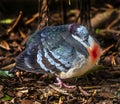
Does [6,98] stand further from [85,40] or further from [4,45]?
[4,45]

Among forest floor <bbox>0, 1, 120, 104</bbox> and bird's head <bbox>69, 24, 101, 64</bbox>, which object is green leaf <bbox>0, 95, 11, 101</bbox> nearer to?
forest floor <bbox>0, 1, 120, 104</bbox>

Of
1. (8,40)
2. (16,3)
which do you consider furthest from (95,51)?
(16,3)

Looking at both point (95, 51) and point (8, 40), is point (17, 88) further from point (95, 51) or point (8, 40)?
point (8, 40)

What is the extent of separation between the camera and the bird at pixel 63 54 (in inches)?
219

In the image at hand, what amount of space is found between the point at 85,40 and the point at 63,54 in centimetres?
31

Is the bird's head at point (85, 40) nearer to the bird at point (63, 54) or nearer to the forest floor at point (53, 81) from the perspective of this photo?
the bird at point (63, 54)

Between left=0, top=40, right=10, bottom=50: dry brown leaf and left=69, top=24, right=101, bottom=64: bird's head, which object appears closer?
left=69, top=24, right=101, bottom=64: bird's head

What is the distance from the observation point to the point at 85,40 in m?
5.66

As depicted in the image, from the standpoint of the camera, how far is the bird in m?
5.57

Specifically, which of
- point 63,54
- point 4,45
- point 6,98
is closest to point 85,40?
point 63,54

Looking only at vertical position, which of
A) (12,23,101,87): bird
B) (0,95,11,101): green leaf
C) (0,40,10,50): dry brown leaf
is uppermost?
(0,40,10,50): dry brown leaf

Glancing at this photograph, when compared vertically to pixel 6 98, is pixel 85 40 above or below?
above

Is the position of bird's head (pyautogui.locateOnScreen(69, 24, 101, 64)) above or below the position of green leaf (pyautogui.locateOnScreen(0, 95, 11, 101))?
above

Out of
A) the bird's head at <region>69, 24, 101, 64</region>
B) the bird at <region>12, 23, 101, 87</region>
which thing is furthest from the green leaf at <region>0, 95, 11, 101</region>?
the bird's head at <region>69, 24, 101, 64</region>
